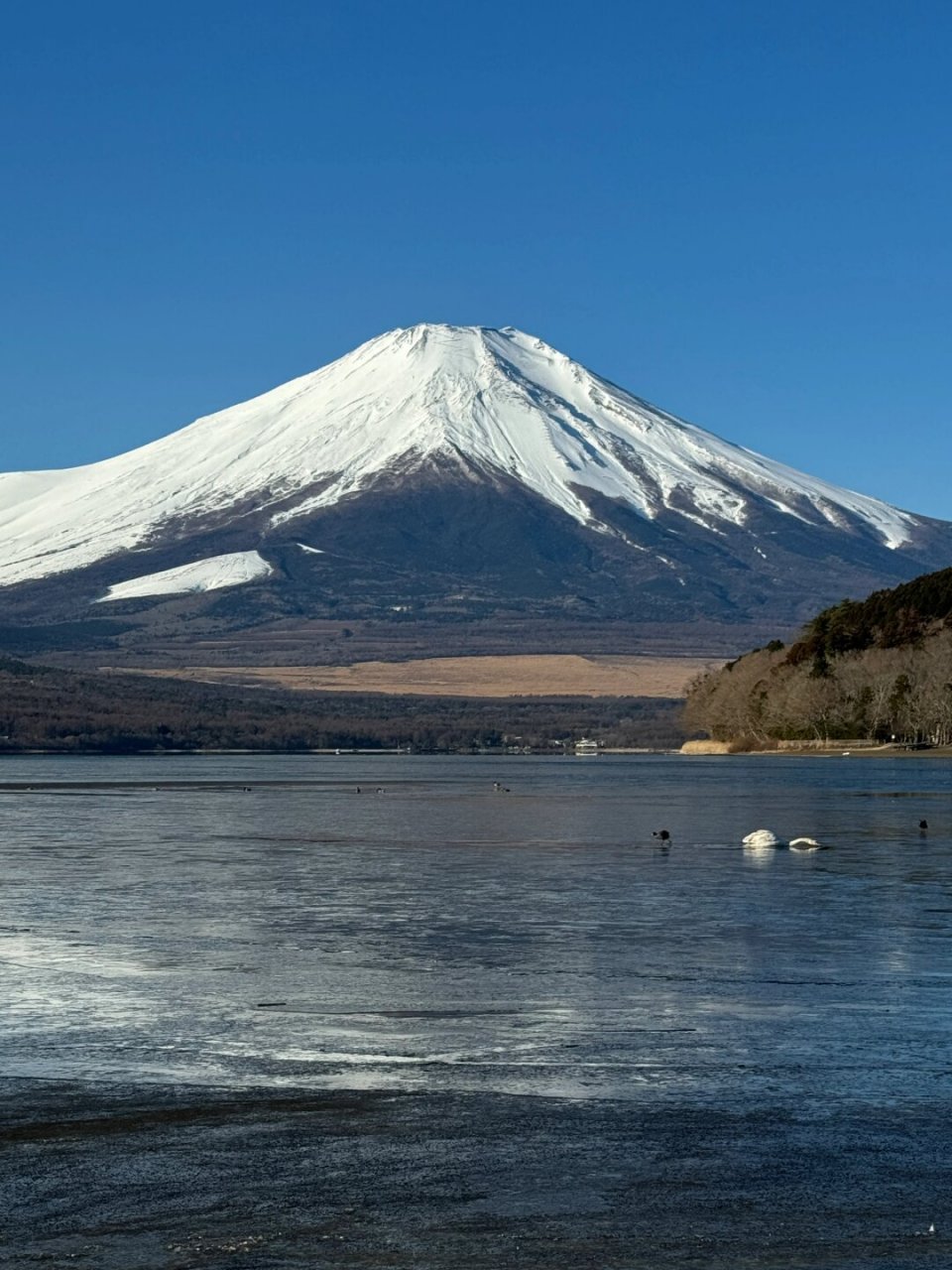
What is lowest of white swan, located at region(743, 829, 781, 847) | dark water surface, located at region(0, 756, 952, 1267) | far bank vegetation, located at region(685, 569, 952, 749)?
dark water surface, located at region(0, 756, 952, 1267)

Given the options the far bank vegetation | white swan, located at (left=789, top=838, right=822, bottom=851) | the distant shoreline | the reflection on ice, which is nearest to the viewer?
the reflection on ice

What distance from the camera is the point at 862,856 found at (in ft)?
128

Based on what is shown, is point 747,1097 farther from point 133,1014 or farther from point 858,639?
point 858,639

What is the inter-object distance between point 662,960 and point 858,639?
5394 inches

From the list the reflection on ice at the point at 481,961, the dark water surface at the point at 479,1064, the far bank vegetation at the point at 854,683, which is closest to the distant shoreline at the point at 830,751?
the far bank vegetation at the point at 854,683

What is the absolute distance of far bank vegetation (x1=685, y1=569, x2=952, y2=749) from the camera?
13862 centimetres

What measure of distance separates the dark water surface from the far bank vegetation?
10429 cm

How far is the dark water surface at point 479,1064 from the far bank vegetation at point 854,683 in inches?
4106

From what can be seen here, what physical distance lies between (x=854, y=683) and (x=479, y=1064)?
428ft

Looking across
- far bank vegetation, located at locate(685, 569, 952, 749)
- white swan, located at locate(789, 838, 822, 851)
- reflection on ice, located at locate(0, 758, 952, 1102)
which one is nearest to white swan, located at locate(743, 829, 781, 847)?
white swan, located at locate(789, 838, 822, 851)

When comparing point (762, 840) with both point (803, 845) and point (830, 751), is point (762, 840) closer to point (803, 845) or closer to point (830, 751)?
point (803, 845)

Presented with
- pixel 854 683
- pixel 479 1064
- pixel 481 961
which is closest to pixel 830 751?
pixel 854 683

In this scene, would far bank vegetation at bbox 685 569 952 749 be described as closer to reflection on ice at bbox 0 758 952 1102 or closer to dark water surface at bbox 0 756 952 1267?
reflection on ice at bbox 0 758 952 1102

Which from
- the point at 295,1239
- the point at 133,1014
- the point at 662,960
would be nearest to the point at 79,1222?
the point at 295,1239
